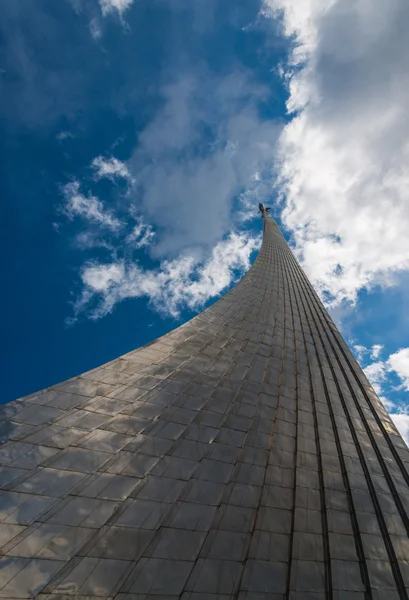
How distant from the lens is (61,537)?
6.49 meters

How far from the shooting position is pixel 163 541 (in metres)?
6.91

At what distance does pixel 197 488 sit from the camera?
8516 millimetres

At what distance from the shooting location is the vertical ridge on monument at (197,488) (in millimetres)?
6352

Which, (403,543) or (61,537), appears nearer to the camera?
(61,537)

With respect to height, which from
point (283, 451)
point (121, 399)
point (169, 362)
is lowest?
point (283, 451)

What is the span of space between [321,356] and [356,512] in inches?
457

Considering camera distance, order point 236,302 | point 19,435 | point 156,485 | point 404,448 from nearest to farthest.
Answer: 1. point 156,485
2. point 19,435
3. point 404,448
4. point 236,302

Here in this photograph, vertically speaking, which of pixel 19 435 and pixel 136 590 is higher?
pixel 19 435

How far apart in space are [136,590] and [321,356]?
1653cm

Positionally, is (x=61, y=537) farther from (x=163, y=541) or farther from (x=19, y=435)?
(x=19, y=435)

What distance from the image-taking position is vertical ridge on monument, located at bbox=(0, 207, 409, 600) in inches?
250

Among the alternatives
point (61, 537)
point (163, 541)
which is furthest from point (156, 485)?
point (61, 537)

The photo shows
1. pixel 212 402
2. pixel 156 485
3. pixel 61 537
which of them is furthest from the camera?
pixel 212 402

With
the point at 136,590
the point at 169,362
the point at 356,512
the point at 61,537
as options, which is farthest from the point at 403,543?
the point at 169,362
